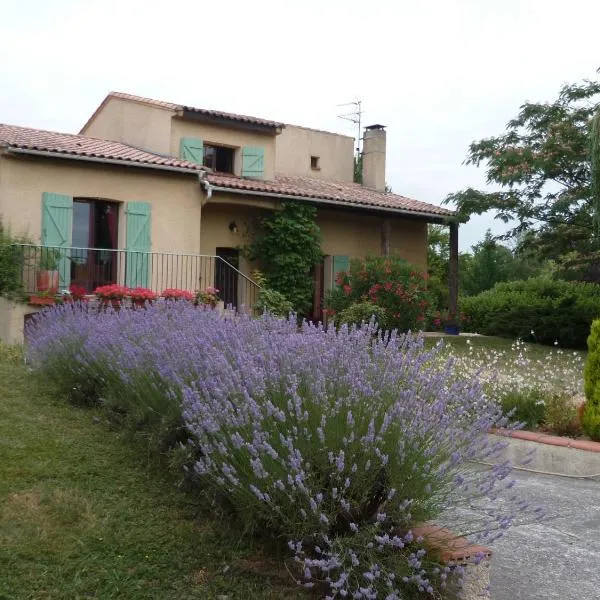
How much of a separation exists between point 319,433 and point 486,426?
0.86 m

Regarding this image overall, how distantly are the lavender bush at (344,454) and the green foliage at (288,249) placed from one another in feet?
43.3

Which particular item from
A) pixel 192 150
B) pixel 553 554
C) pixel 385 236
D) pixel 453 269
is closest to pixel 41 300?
pixel 192 150

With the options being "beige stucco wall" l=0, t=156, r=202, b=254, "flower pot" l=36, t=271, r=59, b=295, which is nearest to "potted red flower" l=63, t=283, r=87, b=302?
"flower pot" l=36, t=271, r=59, b=295

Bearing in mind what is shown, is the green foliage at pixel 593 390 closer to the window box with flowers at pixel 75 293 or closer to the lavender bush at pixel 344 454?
the lavender bush at pixel 344 454

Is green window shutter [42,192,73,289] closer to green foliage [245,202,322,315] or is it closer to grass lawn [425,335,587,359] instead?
green foliage [245,202,322,315]

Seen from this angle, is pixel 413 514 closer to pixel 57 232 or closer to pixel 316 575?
pixel 316 575

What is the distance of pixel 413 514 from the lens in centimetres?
326

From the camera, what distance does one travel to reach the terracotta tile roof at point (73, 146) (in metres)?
14.1

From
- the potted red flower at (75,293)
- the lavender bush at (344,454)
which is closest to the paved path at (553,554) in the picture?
the lavender bush at (344,454)

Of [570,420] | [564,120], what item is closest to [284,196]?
[564,120]

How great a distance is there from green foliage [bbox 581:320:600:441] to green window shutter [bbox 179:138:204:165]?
12.4m

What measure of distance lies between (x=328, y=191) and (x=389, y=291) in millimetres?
4208

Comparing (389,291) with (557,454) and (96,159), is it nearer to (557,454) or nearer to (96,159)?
(96,159)

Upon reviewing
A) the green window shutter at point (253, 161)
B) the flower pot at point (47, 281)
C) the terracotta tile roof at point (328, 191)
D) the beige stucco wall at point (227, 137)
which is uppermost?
the beige stucco wall at point (227, 137)
